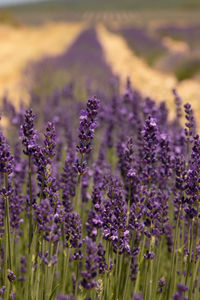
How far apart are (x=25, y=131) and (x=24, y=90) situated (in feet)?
42.1

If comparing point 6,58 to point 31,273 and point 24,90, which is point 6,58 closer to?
point 24,90

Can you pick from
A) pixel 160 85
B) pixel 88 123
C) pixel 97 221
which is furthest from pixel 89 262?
pixel 160 85

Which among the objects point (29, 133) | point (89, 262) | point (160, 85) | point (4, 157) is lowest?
point (89, 262)

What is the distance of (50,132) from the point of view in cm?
227

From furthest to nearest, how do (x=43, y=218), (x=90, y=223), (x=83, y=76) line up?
(x=83, y=76) → (x=90, y=223) → (x=43, y=218)

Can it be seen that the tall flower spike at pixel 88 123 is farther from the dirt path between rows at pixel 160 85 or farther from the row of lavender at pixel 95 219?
the dirt path between rows at pixel 160 85

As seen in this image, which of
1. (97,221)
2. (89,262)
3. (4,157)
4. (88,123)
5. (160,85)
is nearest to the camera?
(89,262)

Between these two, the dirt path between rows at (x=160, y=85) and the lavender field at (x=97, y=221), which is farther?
the dirt path between rows at (x=160, y=85)

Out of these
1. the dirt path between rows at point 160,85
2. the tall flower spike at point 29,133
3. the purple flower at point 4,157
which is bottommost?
the purple flower at point 4,157

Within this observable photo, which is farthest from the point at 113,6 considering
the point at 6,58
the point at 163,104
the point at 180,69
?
the point at 163,104

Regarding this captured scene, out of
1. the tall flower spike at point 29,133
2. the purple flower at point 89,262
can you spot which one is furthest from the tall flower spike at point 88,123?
the purple flower at point 89,262

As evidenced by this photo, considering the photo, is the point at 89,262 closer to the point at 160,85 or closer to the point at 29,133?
the point at 29,133

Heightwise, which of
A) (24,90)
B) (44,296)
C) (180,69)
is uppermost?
(180,69)

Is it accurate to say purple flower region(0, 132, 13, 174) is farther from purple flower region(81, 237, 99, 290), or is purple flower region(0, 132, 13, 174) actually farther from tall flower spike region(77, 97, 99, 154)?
purple flower region(81, 237, 99, 290)
